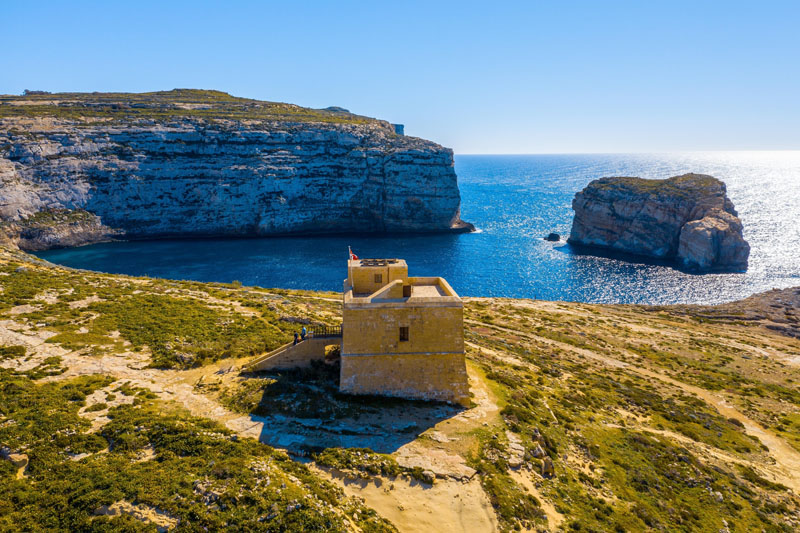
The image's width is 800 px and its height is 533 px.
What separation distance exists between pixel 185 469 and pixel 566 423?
77.3ft

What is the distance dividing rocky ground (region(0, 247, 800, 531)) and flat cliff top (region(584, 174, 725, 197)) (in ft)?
258

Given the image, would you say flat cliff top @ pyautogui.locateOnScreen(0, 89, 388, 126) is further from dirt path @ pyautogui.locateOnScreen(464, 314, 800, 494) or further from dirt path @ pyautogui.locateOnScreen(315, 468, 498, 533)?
dirt path @ pyautogui.locateOnScreen(315, 468, 498, 533)

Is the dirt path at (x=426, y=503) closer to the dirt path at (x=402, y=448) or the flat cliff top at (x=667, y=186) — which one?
the dirt path at (x=402, y=448)

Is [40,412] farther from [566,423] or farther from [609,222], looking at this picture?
[609,222]

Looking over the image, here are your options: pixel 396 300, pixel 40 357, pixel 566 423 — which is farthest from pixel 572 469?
pixel 40 357

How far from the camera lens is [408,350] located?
1032 inches

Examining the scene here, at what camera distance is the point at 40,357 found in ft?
84.9

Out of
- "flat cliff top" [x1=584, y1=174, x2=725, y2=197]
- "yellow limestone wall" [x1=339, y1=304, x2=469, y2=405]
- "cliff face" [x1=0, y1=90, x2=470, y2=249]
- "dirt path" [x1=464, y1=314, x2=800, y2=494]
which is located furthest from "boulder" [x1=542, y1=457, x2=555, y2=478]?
A: "cliff face" [x1=0, y1=90, x2=470, y2=249]

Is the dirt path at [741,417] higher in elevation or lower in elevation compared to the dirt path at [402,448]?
lower

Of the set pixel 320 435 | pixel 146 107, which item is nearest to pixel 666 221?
pixel 320 435

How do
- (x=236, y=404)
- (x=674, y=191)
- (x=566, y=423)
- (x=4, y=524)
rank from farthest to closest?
(x=674, y=191)
(x=566, y=423)
(x=236, y=404)
(x=4, y=524)

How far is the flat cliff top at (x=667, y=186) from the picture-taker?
107188mm

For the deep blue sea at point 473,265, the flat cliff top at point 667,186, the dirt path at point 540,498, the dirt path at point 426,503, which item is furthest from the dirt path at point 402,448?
the flat cliff top at point 667,186

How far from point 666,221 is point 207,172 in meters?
123
